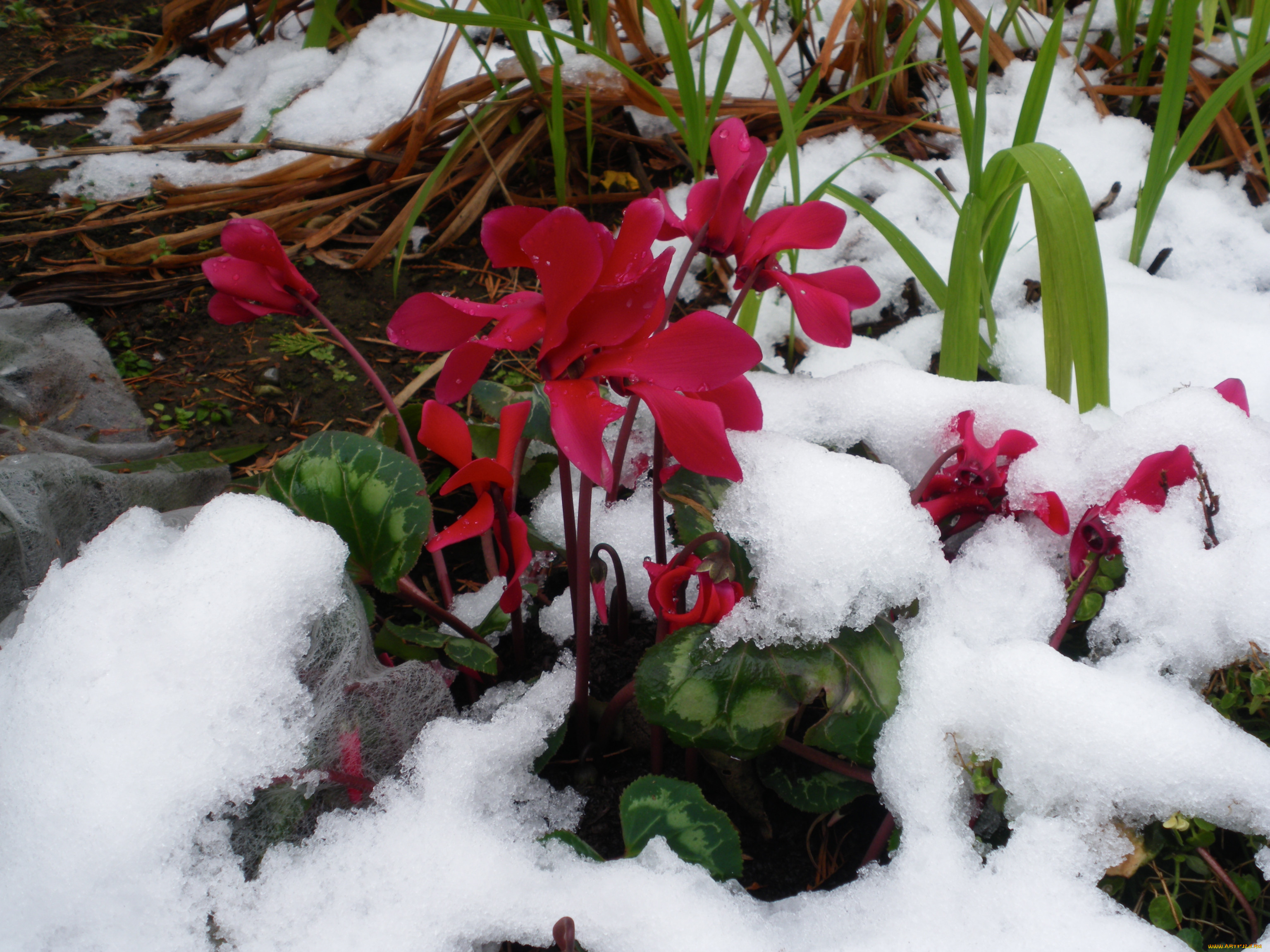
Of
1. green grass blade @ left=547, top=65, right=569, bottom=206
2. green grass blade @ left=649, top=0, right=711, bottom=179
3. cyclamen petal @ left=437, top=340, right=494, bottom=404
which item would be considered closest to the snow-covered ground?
cyclamen petal @ left=437, top=340, right=494, bottom=404

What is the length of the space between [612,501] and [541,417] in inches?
6.3

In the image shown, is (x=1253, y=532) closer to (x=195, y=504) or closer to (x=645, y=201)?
(x=645, y=201)

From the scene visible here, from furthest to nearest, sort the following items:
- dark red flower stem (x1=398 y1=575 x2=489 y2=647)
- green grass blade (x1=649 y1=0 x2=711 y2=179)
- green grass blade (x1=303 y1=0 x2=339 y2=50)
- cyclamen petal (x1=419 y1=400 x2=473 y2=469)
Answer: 1. green grass blade (x1=303 y1=0 x2=339 y2=50)
2. green grass blade (x1=649 y1=0 x2=711 y2=179)
3. dark red flower stem (x1=398 y1=575 x2=489 y2=647)
4. cyclamen petal (x1=419 y1=400 x2=473 y2=469)

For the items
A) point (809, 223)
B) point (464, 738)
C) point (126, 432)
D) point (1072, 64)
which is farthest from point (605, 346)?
point (1072, 64)

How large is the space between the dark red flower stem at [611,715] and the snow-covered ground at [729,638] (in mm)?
50

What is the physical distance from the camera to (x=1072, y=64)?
186cm

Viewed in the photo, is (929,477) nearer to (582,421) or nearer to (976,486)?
(976,486)

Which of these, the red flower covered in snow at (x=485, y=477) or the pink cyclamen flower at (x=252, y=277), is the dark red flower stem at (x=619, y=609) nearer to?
the red flower covered in snow at (x=485, y=477)

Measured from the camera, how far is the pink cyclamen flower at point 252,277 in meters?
0.86

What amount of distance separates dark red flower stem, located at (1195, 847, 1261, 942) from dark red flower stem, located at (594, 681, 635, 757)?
20.8 inches

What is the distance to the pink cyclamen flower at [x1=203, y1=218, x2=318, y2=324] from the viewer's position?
0.86 meters

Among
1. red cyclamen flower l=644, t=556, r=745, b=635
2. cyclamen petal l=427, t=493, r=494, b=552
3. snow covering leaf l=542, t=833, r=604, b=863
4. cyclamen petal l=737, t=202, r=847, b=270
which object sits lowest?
snow covering leaf l=542, t=833, r=604, b=863

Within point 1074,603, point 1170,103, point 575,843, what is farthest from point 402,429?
point 1170,103

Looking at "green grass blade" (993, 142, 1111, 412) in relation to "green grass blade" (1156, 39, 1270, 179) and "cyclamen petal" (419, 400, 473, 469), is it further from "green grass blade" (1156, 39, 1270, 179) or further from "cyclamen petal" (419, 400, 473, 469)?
"cyclamen petal" (419, 400, 473, 469)
